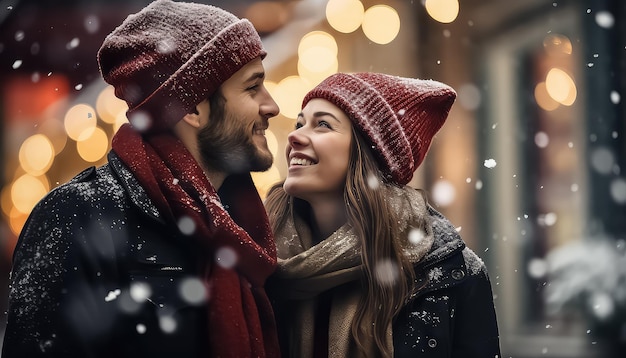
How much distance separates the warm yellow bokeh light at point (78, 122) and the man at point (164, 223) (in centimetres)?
532

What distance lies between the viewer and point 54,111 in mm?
9078

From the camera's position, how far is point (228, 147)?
3381 mm

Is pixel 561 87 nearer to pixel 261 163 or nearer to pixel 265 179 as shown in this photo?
pixel 265 179

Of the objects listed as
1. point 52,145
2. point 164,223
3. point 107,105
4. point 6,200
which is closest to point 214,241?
point 164,223

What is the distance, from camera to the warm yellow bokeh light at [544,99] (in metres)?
7.54

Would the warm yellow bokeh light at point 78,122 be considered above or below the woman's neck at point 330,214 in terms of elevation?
below

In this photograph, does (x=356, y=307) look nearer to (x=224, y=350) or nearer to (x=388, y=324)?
(x=388, y=324)

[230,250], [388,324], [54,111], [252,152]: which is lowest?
[54,111]

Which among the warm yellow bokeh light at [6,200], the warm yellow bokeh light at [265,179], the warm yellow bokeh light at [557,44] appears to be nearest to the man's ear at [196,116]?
the warm yellow bokeh light at [265,179]

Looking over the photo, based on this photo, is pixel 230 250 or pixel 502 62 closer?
pixel 230 250

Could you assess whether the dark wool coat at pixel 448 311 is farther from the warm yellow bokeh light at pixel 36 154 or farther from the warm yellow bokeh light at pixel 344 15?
the warm yellow bokeh light at pixel 36 154

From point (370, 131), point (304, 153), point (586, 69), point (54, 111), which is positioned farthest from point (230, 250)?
point (54, 111)

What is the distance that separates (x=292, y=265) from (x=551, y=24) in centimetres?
466

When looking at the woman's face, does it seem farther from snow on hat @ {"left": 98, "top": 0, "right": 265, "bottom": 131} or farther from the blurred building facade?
the blurred building facade
